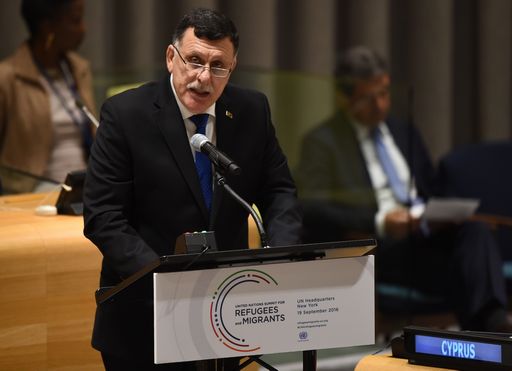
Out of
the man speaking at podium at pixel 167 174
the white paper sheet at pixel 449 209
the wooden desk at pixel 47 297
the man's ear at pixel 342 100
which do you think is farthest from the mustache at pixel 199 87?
the white paper sheet at pixel 449 209

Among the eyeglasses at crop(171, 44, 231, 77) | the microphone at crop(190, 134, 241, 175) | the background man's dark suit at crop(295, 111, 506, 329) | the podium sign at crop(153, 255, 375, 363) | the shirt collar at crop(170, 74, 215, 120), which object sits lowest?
the background man's dark suit at crop(295, 111, 506, 329)

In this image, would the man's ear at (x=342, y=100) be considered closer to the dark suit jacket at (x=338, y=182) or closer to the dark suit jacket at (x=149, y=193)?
the dark suit jacket at (x=338, y=182)

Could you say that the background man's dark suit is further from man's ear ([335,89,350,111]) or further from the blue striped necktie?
the blue striped necktie

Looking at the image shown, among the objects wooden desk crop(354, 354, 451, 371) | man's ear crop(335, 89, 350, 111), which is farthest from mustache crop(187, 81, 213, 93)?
man's ear crop(335, 89, 350, 111)

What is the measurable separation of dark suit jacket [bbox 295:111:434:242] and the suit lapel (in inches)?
88.0

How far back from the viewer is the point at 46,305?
3.53 meters

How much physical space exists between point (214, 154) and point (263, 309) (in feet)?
1.28

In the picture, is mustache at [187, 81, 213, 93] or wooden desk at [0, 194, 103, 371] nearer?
mustache at [187, 81, 213, 93]

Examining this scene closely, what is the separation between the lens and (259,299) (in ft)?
8.64

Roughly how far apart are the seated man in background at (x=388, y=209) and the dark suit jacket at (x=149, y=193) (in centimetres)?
221

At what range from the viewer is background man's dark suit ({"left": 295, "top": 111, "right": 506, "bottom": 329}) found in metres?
5.22

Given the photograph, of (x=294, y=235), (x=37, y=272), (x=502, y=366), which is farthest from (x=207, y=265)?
(x=37, y=272)

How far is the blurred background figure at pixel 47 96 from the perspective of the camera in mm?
4977

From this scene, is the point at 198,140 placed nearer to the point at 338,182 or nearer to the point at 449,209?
the point at 338,182
